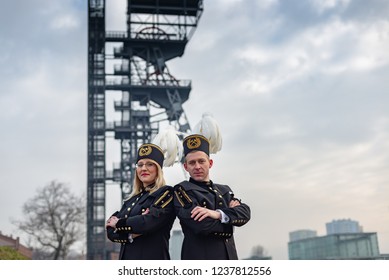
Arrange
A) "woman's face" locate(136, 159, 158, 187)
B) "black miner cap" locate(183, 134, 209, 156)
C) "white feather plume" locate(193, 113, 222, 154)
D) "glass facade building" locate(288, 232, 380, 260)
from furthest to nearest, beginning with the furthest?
"glass facade building" locate(288, 232, 380, 260), "white feather plume" locate(193, 113, 222, 154), "woman's face" locate(136, 159, 158, 187), "black miner cap" locate(183, 134, 209, 156)

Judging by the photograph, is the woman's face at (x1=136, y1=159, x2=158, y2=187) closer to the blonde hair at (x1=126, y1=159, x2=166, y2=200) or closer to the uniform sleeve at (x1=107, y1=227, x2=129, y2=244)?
the blonde hair at (x1=126, y1=159, x2=166, y2=200)

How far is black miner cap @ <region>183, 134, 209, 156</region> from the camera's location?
3750 mm

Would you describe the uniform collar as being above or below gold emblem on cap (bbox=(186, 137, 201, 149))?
below

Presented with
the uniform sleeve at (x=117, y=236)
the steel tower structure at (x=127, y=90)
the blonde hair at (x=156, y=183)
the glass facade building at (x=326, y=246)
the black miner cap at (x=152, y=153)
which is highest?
the steel tower structure at (x=127, y=90)

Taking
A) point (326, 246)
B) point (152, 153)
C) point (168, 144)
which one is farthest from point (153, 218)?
Answer: point (326, 246)

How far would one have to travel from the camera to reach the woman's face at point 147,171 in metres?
3.85

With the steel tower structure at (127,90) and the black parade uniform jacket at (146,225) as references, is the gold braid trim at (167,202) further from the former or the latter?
the steel tower structure at (127,90)

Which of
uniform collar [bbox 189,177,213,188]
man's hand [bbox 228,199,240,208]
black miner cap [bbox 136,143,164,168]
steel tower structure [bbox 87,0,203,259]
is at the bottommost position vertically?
man's hand [bbox 228,199,240,208]

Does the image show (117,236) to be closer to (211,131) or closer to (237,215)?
(237,215)

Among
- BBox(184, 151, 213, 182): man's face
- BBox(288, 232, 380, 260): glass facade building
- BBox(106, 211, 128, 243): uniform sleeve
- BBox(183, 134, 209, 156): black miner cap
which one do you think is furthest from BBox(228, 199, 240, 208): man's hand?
BBox(288, 232, 380, 260): glass facade building

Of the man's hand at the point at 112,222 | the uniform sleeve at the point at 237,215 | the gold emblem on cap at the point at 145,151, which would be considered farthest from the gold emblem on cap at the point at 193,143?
the man's hand at the point at 112,222
